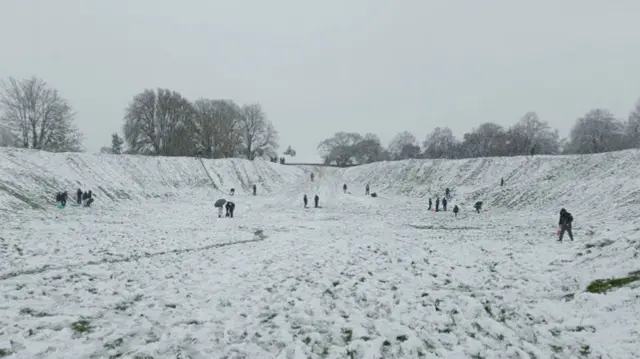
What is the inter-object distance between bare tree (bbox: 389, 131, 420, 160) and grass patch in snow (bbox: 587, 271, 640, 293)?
93796 mm

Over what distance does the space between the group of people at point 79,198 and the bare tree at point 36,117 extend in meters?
22.3

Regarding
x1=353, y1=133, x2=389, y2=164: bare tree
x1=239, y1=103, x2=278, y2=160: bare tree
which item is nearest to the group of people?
x1=239, y1=103, x2=278, y2=160: bare tree

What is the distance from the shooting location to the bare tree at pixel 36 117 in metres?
38.9

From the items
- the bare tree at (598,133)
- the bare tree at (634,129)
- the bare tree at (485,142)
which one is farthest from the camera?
the bare tree at (485,142)

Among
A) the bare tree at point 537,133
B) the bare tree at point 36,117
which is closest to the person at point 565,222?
the bare tree at point 36,117

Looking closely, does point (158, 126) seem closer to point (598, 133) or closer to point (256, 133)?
point (256, 133)

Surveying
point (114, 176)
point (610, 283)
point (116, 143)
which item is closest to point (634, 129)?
point (610, 283)

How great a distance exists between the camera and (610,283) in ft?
25.0

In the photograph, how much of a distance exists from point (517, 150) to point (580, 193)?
1807 inches

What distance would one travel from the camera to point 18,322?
5512 millimetres

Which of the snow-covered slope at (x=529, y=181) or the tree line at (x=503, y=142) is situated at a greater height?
the tree line at (x=503, y=142)

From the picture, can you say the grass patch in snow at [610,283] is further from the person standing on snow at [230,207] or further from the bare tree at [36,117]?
the bare tree at [36,117]

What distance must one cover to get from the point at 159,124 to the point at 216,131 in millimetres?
10220

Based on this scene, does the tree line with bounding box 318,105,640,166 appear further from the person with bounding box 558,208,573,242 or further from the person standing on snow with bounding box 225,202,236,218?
the person standing on snow with bounding box 225,202,236,218
